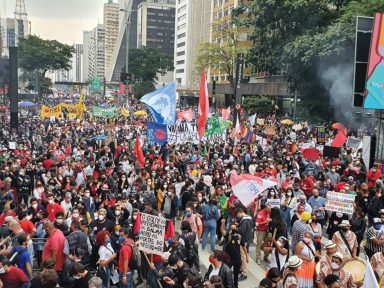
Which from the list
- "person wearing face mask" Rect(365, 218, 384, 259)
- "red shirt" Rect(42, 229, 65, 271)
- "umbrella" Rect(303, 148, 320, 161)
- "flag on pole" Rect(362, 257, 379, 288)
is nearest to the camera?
"flag on pole" Rect(362, 257, 379, 288)

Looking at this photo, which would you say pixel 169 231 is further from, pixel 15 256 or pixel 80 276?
pixel 15 256

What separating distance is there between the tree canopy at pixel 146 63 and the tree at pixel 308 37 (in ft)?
211

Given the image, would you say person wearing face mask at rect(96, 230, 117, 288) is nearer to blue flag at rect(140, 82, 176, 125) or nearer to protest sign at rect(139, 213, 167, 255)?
protest sign at rect(139, 213, 167, 255)

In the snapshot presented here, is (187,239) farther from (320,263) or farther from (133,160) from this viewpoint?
(133,160)

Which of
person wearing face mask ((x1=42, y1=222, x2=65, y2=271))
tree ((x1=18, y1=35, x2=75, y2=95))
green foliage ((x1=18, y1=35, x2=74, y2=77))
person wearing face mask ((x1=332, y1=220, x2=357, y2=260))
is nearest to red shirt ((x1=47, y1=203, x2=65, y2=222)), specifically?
person wearing face mask ((x1=42, y1=222, x2=65, y2=271))

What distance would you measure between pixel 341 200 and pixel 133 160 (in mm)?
9837

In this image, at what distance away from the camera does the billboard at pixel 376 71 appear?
1720cm

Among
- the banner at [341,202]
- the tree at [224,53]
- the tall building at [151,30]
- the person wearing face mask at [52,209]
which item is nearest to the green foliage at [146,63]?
the tree at [224,53]

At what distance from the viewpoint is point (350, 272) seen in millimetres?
7168

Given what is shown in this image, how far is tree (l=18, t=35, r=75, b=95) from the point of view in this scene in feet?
229

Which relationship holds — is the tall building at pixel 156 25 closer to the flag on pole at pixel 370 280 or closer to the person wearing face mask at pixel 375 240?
the person wearing face mask at pixel 375 240

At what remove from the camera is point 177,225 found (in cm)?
1349

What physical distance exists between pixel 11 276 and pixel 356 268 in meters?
4.87

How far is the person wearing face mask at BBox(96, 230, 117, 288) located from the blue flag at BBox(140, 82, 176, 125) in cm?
830
